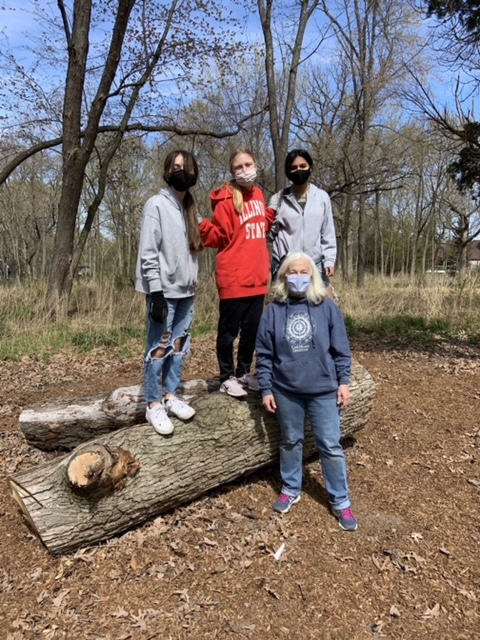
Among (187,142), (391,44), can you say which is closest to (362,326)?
(187,142)

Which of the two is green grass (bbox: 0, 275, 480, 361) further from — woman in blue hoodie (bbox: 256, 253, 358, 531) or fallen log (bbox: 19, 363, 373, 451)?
woman in blue hoodie (bbox: 256, 253, 358, 531)

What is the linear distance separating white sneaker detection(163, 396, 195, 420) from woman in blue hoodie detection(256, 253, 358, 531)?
23.2 inches

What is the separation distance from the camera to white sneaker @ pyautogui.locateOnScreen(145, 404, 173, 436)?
129 inches

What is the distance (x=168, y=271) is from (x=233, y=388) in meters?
1.01

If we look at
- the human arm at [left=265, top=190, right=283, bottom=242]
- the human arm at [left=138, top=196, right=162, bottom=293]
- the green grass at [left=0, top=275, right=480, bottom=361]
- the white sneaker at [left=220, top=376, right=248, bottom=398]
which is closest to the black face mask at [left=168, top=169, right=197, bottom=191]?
the human arm at [left=138, top=196, right=162, bottom=293]

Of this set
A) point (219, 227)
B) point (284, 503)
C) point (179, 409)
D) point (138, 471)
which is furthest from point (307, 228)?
point (138, 471)

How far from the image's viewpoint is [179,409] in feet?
11.3

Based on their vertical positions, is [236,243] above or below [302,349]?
above

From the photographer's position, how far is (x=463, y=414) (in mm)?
5043

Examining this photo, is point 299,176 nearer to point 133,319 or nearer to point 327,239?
point 327,239

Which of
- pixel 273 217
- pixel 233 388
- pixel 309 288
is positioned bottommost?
pixel 233 388

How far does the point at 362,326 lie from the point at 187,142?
949 cm

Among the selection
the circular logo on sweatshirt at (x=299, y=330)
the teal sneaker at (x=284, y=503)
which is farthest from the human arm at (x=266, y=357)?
the teal sneaker at (x=284, y=503)

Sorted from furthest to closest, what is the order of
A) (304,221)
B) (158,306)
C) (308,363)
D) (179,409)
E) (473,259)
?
(473,259) → (304,221) → (179,409) → (158,306) → (308,363)
